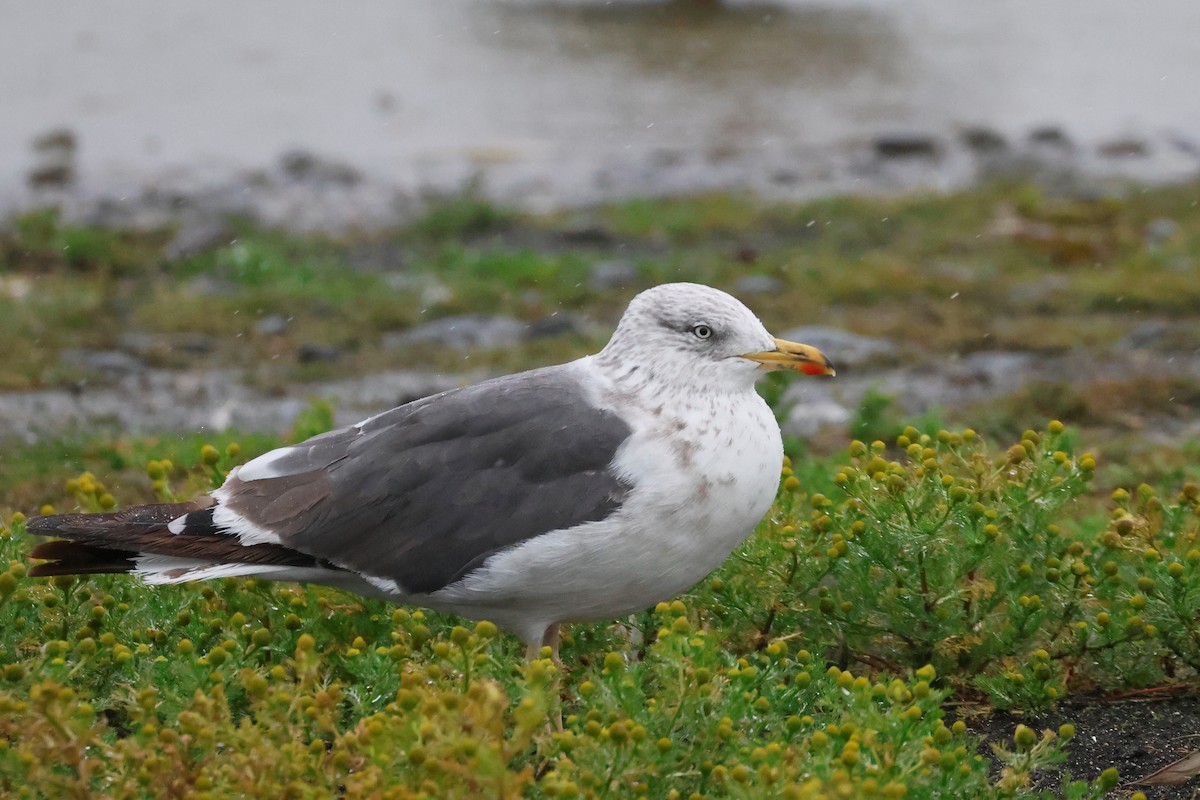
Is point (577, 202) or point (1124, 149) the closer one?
point (577, 202)

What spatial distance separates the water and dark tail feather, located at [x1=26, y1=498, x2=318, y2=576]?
10.7 meters

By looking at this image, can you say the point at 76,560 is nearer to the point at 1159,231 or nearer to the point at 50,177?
the point at 1159,231

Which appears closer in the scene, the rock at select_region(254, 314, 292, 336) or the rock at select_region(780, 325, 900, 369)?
the rock at select_region(780, 325, 900, 369)

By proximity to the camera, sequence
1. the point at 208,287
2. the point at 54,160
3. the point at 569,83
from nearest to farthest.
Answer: the point at 208,287
the point at 54,160
the point at 569,83

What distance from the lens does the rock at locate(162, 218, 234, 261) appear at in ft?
39.0

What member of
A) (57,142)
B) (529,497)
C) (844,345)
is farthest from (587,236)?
(529,497)

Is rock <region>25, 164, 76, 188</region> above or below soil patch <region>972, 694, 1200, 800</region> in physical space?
above

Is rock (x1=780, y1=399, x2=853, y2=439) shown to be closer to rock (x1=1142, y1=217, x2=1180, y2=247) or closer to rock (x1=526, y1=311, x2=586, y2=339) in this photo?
rock (x1=526, y1=311, x2=586, y2=339)

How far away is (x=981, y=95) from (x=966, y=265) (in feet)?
32.1

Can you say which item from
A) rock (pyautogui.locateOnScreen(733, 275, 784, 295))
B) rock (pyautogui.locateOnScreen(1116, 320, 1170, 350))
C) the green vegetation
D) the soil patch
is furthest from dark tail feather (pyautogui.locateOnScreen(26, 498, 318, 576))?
rock (pyautogui.locateOnScreen(1116, 320, 1170, 350))

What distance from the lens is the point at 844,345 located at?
10.0 m

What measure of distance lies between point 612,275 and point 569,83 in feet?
32.6

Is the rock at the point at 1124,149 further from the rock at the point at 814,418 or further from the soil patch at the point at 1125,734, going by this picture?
the soil patch at the point at 1125,734

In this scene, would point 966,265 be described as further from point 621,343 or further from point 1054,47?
point 1054,47
